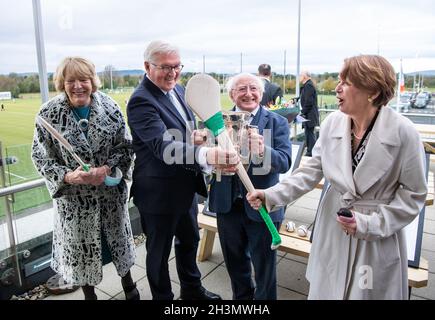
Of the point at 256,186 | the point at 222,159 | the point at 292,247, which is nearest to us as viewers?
the point at 222,159

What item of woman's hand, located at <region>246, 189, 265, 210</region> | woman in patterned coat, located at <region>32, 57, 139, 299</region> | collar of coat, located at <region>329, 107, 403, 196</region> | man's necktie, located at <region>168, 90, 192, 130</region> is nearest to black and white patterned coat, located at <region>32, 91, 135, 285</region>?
woman in patterned coat, located at <region>32, 57, 139, 299</region>

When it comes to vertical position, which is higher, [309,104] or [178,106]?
[178,106]

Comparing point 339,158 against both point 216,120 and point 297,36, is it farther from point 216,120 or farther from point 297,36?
point 297,36

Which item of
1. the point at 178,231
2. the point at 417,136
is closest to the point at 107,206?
the point at 178,231

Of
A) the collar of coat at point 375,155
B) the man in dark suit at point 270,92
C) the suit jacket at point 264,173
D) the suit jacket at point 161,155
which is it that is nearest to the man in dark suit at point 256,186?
the suit jacket at point 264,173

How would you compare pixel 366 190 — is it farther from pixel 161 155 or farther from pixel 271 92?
pixel 271 92

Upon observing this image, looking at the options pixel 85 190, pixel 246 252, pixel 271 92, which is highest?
pixel 271 92

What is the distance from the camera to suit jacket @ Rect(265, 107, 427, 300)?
4.07 ft

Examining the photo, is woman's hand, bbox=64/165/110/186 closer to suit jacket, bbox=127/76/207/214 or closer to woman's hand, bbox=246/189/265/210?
suit jacket, bbox=127/76/207/214

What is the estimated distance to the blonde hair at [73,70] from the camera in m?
1.79

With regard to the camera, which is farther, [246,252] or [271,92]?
[271,92]

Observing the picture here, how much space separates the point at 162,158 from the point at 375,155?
94cm

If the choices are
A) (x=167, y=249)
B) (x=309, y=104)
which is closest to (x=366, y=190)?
(x=167, y=249)

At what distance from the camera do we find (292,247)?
2377mm
